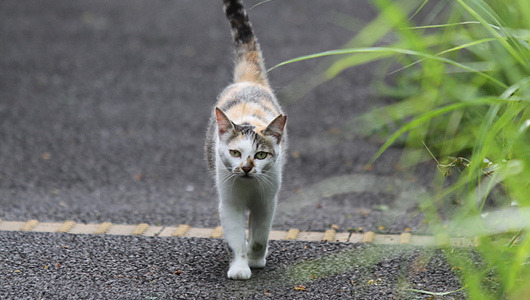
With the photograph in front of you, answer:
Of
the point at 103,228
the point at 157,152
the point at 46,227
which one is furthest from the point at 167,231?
the point at 157,152

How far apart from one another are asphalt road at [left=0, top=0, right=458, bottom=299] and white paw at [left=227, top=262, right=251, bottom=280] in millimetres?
65

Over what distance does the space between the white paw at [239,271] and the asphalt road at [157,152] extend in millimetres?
65

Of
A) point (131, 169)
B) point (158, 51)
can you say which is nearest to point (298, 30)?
point (158, 51)

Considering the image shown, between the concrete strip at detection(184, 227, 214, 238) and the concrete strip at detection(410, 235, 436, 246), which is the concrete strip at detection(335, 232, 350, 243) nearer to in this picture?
the concrete strip at detection(410, 235, 436, 246)

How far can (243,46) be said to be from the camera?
446cm

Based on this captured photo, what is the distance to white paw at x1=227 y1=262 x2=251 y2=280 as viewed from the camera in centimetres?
344

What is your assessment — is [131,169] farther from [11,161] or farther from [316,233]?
[316,233]

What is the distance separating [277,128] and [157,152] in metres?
3.31

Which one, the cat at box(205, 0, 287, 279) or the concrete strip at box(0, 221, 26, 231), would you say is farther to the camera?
the concrete strip at box(0, 221, 26, 231)

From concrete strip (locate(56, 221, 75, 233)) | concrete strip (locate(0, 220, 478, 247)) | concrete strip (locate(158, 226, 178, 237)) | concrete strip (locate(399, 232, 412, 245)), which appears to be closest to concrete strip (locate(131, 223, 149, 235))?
concrete strip (locate(0, 220, 478, 247))

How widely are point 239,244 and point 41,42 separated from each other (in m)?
7.00

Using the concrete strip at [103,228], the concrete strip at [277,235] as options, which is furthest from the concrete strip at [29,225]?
the concrete strip at [277,235]

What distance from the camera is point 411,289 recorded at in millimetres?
3150

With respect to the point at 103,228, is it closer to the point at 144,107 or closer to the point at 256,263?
the point at 256,263
